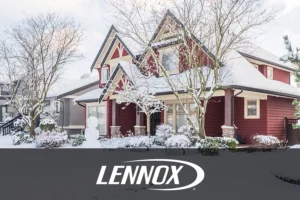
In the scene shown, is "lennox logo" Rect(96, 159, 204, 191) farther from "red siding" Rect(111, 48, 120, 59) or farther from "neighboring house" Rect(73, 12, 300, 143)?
"red siding" Rect(111, 48, 120, 59)

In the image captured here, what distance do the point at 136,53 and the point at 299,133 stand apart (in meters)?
10.0

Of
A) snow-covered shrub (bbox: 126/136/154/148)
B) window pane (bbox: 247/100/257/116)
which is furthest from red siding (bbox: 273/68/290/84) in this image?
snow-covered shrub (bbox: 126/136/154/148)

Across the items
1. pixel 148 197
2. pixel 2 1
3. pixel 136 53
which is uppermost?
pixel 2 1

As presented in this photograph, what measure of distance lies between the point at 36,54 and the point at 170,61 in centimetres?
891

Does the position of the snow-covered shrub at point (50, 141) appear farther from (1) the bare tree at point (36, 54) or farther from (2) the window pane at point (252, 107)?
(2) the window pane at point (252, 107)

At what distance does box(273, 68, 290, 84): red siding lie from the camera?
64.7ft

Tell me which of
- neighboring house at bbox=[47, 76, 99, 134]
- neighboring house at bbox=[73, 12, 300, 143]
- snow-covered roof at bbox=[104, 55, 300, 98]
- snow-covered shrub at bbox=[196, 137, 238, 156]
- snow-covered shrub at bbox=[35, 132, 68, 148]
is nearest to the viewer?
snow-covered shrub at bbox=[196, 137, 238, 156]

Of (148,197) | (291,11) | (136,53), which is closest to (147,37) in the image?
(136,53)

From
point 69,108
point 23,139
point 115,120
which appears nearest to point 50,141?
point 23,139

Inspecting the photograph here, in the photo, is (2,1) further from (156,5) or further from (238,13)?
(238,13)

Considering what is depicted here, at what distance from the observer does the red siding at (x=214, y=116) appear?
56.2ft

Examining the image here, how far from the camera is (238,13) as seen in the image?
1355 centimetres

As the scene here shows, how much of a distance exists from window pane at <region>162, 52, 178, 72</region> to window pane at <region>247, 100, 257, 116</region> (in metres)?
4.31

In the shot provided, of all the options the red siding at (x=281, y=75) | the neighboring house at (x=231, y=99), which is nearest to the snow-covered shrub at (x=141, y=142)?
the neighboring house at (x=231, y=99)
